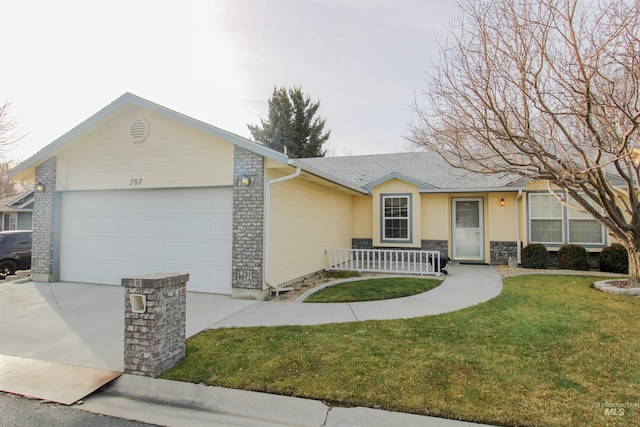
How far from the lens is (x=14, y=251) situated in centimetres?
1178

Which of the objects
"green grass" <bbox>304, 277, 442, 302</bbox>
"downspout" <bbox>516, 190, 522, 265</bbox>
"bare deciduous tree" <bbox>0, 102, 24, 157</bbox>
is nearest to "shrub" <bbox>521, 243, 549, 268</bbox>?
"downspout" <bbox>516, 190, 522, 265</bbox>

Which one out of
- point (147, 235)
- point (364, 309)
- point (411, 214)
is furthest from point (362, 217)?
point (147, 235)

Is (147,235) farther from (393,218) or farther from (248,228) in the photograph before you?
(393,218)

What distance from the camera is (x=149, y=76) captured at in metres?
8.70

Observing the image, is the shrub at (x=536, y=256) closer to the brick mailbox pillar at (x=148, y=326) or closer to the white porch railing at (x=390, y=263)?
the white porch railing at (x=390, y=263)

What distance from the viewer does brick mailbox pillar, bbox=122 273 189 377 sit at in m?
3.85

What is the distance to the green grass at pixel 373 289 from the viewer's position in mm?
7418

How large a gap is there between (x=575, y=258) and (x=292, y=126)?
2327cm

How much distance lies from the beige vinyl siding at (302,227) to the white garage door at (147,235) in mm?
1121

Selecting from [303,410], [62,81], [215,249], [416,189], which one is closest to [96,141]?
[62,81]

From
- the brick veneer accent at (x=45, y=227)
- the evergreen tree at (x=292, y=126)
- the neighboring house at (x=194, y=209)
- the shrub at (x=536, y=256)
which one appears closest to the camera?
the neighboring house at (x=194, y=209)

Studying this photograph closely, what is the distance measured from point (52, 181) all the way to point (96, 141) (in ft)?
6.36

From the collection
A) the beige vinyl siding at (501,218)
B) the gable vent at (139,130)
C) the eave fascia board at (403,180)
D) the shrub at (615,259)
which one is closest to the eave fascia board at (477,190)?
the eave fascia board at (403,180)

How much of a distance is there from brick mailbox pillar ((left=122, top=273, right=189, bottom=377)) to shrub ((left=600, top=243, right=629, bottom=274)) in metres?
12.5
